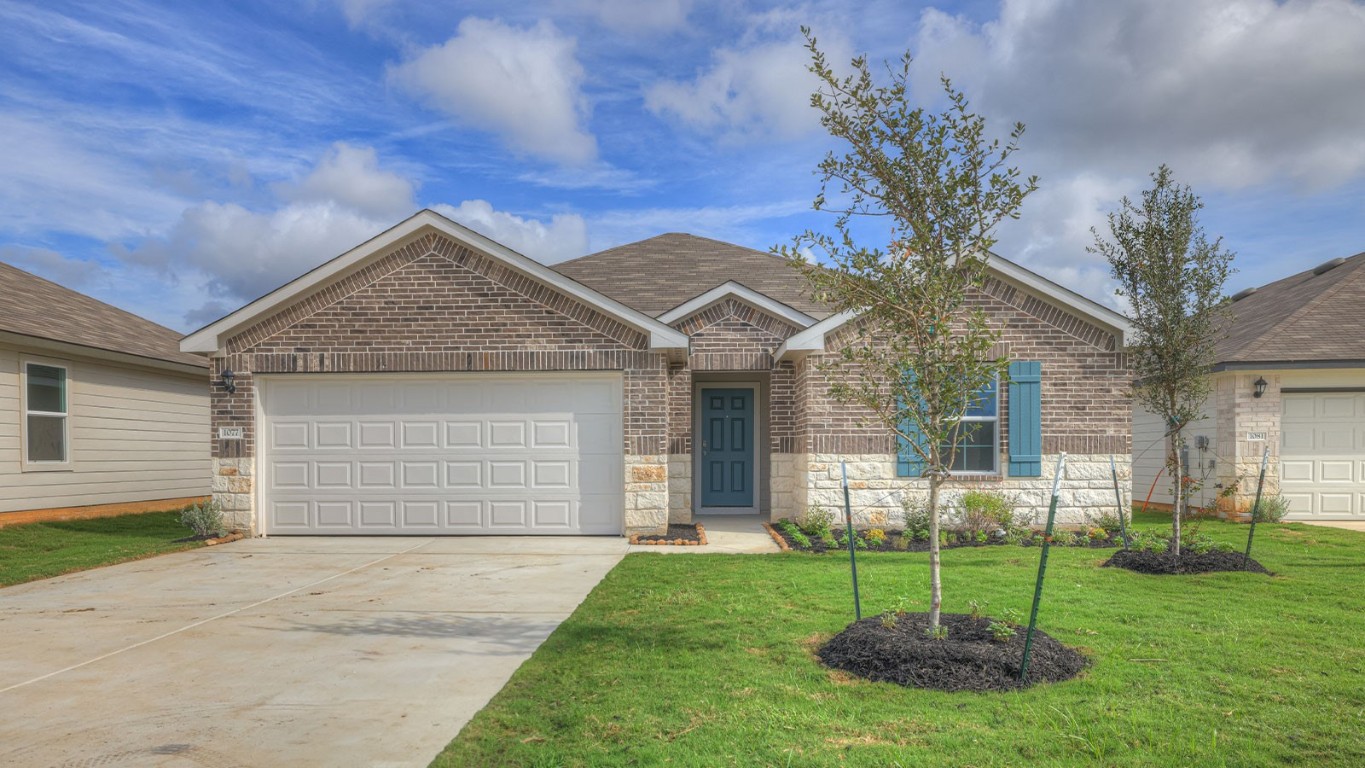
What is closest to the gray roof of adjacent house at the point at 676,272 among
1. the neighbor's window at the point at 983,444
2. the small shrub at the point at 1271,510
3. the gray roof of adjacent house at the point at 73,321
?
the neighbor's window at the point at 983,444

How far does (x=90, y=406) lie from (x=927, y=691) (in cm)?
1529

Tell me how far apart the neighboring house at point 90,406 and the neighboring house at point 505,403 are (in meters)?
3.70

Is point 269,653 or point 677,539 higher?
point 269,653

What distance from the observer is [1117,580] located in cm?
894

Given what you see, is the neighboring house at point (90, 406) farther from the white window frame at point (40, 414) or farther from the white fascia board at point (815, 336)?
the white fascia board at point (815, 336)

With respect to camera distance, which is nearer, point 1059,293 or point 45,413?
point 1059,293

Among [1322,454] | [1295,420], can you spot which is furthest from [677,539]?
[1322,454]

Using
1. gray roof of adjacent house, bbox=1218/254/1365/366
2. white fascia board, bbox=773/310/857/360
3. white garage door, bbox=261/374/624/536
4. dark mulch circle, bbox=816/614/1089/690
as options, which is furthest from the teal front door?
dark mulch circle, bbox=816/614/1089/690

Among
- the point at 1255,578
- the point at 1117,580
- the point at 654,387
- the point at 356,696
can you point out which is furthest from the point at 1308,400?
the point at 356,696

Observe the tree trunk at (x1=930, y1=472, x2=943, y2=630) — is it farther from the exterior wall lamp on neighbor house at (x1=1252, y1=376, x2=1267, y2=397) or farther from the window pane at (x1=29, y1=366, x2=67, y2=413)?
the window pane at (x1=29, y1=366, x2=67, y2=413)

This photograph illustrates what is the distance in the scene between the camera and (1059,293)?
1283 centimetres

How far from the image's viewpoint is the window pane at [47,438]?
45.9 feet

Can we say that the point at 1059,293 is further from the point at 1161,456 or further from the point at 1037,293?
the point at 1161,456

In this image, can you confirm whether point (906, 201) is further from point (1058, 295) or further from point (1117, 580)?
point (1058, 295)
